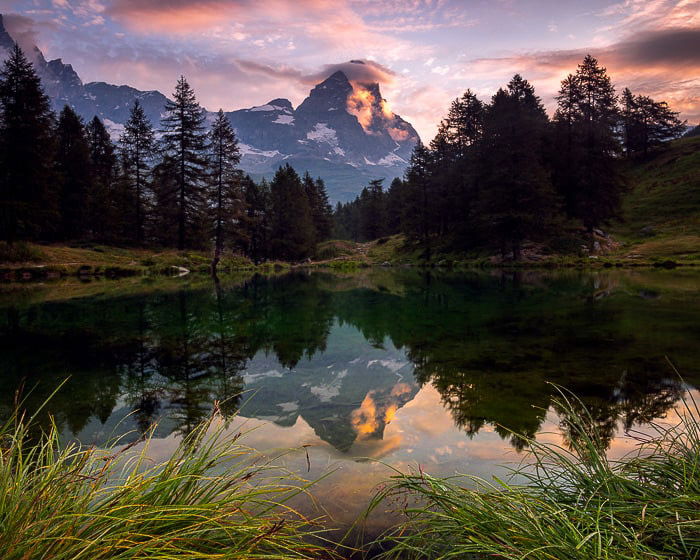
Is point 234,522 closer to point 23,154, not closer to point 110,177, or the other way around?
point 23,154

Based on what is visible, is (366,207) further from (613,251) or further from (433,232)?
(613,251)

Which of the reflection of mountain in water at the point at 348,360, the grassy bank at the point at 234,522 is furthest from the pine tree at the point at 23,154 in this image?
the grassy bank at the point at 234,522

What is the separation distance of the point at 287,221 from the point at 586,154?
38.9 m

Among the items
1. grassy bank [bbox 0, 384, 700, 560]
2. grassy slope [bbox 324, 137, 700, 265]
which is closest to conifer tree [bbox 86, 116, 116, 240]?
grassy slope [bbox 324, 137, 700, 265]

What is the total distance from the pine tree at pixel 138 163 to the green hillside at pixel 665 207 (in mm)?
52622

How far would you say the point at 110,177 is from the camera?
52.1 metres

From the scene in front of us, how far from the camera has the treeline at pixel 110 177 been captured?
32.4 metres

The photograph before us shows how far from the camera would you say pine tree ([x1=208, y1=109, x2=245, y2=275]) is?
48219 mm

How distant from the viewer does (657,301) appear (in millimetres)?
15484

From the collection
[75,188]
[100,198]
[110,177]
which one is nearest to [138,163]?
[110,177]

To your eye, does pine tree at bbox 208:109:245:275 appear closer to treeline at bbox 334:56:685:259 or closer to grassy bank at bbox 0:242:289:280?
grassy bank at bbox 0:242:289:280

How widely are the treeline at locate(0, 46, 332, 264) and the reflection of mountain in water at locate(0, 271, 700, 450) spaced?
2245cm

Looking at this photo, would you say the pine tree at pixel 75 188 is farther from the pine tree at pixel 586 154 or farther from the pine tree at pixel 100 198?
the pine tree at pixel 586 154

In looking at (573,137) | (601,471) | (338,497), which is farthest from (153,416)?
(573,137)
